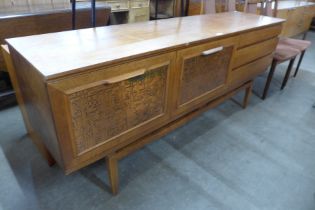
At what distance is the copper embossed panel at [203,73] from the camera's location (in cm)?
128

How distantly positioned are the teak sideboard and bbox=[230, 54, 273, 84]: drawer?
8cm

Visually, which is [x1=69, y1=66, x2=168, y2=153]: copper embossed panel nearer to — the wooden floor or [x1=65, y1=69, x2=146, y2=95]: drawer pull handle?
[x1=65, y1=69, x2=146, y2=95]: drawer pull handle

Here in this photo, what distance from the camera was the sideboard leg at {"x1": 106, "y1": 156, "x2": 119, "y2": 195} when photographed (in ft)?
3.81

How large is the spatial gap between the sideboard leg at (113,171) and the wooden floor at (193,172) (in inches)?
2.5

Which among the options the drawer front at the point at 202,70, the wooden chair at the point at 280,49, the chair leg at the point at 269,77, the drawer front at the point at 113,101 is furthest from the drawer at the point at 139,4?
the drawer front at the point at 113,101

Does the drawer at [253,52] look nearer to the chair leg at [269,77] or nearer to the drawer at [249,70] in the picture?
the drawer at [249,70]

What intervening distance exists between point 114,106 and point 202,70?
0.64 metres

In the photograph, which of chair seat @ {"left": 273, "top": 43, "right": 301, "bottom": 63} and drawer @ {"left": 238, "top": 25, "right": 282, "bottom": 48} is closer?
drawer @ {"left": 238, "top": 25, "right": 282, "bottom": 48}

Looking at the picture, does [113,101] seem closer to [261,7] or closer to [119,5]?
[261,7]

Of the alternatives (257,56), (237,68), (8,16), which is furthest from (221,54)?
(8,16)

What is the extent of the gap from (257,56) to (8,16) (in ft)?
6.45

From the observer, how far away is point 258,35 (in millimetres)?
1684

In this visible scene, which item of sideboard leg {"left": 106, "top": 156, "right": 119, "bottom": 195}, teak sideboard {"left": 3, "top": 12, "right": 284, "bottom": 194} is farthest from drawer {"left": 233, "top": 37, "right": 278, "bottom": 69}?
sideboard leg {"left": 106, "top": 156, "right": 119, "bottom": 195}

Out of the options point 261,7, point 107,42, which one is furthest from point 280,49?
point 107,42
